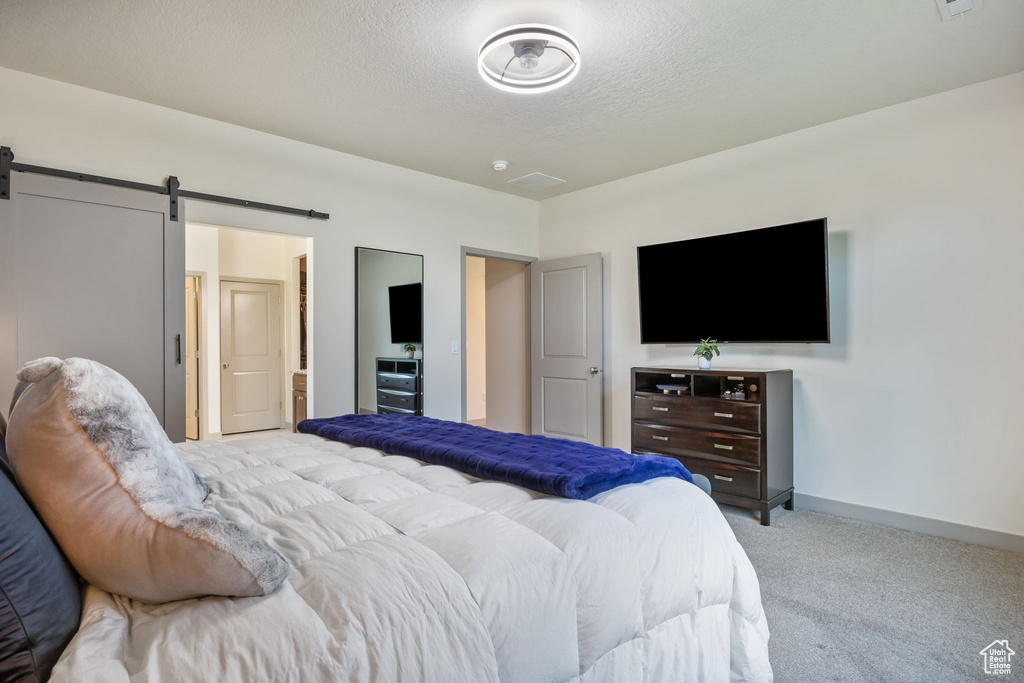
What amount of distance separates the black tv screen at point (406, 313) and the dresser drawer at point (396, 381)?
0.29m

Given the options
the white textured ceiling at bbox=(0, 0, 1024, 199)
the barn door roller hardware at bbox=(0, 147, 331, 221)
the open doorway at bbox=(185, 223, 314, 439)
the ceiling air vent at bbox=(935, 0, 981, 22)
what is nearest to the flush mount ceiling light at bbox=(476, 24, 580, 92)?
the white textured ceiling at bbox=(0, 0, 1024, 199)

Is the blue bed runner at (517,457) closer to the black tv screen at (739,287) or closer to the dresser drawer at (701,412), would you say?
the dresser drawer at (701,412)

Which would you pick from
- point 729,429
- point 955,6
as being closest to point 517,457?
point 729,429

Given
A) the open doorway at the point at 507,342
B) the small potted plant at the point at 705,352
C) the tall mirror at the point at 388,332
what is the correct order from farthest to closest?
the open doorway at the point at 507,342
the tall mirror at the point at 388,332
the small potted plant at the point at 705,352

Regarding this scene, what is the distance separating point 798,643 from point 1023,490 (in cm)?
200

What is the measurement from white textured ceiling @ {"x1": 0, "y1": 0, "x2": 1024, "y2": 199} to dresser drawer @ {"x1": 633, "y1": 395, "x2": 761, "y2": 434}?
75.8 inches

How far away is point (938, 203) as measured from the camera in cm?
327

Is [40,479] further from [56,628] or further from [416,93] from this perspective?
[416,93]

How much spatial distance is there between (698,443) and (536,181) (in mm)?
2721

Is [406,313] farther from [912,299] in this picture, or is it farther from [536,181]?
[912,299]

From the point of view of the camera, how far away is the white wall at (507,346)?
19.1 ft

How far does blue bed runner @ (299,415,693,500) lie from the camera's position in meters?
1.61

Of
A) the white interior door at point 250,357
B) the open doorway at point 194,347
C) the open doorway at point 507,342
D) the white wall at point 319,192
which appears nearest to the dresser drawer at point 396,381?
the white wall at point 319,192

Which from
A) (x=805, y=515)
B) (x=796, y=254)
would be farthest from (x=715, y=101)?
(x=805, y=515)
